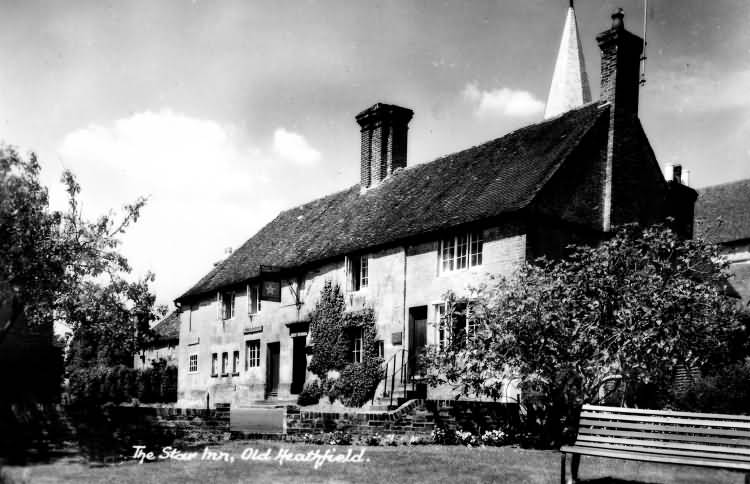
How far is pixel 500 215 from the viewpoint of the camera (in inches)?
848

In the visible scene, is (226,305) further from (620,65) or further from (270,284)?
(620,65)

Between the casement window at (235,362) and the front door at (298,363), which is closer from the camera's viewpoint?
the front door at (298,363)

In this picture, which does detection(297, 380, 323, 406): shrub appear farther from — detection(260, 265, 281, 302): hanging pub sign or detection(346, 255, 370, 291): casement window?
detection(260, 265, 281, 302): hanging pub sign

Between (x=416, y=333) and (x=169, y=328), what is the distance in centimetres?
2917

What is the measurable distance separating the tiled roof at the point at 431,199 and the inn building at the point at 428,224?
0.22 feet

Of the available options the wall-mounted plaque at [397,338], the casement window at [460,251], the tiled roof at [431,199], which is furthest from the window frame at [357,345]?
the casement window at [460,251]

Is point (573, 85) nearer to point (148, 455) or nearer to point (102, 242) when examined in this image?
point (102, 242)

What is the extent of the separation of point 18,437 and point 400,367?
1277cm

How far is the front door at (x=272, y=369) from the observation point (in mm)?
30344

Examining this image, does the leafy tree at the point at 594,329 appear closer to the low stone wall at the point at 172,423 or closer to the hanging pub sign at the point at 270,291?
the low stone wall at the point at 172,423

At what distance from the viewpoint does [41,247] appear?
17.1 metres

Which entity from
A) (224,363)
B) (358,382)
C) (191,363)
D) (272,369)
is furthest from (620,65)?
(191,363)

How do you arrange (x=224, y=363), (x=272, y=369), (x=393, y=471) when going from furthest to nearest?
(x=224, y=363) → (x=272, y=369) → (x=393, y=471)

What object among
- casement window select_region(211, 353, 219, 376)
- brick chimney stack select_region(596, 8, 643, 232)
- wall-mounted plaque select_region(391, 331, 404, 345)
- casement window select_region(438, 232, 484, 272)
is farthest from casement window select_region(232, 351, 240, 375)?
brick chimney stack select_region(596, 8, 643, 232)
